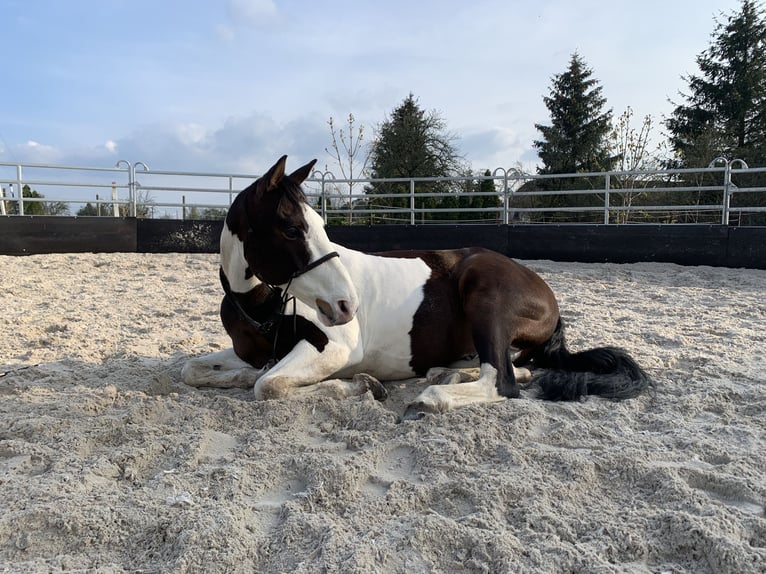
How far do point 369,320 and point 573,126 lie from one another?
23.5m

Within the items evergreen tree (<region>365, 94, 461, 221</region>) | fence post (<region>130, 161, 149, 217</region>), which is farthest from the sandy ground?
evergreen tree (<region>365, 94, 461, 221</region>)

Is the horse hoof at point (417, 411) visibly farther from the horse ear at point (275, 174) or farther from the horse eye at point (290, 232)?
the horse ear at point (275, 174)

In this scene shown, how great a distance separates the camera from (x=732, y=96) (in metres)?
20.5

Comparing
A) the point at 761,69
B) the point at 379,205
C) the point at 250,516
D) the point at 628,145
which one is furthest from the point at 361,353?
the point at 761,69

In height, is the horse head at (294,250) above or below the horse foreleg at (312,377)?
above

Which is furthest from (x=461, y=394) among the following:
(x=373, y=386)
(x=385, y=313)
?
(x=385, y=313)

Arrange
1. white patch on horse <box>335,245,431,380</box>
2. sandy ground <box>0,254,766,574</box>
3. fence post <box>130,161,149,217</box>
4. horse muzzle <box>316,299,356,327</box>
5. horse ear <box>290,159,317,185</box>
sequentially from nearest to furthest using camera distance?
sandy ground <box>0,254,766,574</box>, horse muzzle <box>316,299,356,327</box>, horse ear <box>290,159,317,185</box>, white patch on horse <box>335,245,431,380</box>, fence post <box>130,161,149,217</box>

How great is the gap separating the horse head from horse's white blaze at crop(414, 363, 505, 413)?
54 centimetres

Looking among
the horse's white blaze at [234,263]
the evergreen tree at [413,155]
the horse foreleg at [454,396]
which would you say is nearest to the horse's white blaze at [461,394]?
the horse foreleg at [454,396]

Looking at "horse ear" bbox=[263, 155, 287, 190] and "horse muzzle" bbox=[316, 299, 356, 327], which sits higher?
"horse ear" bbox=[263, 155, 287, 190]

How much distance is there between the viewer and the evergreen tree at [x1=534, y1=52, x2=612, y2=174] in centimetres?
2303

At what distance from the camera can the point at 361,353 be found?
289 cm

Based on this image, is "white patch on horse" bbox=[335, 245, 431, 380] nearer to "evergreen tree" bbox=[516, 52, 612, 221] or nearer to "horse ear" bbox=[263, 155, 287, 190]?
"horse ear" bbox=[263, 155, 287, 190]

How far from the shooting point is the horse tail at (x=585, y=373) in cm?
269
